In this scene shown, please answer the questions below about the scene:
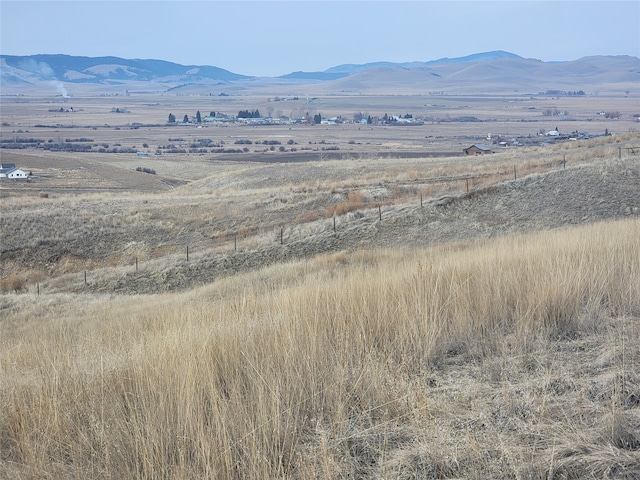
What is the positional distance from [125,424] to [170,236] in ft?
111

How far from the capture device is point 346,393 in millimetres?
4148

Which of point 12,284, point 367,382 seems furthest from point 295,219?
point 367,382

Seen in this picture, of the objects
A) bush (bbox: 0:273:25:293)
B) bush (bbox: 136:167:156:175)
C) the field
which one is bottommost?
bush (bbox: 0:273:25:293)

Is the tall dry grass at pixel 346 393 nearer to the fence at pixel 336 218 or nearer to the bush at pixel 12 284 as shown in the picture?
the fence at pixel 336 218

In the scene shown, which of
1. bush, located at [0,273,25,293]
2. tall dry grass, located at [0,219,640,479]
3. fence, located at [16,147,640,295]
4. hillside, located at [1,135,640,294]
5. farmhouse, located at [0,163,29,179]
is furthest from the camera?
farmhouse, located at [0,163,29,179]

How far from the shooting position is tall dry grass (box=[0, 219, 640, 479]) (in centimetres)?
333

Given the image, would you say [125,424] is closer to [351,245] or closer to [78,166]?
[351,245]

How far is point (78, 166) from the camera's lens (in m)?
98.1

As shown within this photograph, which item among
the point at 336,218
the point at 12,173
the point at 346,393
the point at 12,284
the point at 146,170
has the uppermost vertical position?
the point at 346,393

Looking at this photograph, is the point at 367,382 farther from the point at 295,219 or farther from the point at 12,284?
the point at 295,219

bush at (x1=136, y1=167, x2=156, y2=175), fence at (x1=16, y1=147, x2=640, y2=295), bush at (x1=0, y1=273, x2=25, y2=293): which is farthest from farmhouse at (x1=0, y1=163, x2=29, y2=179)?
bush at (x1=0, y1=273, x2=25, y2=293)

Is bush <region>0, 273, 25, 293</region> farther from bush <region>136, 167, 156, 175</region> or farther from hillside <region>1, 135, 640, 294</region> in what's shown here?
bush <region>136, 167, 156, 175</region>

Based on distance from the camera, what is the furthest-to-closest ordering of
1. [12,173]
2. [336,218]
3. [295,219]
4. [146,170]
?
[146,170] < [12,173] < [295,219] < [336,218]

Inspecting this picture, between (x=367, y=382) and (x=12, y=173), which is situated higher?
(x=367, y=382)
